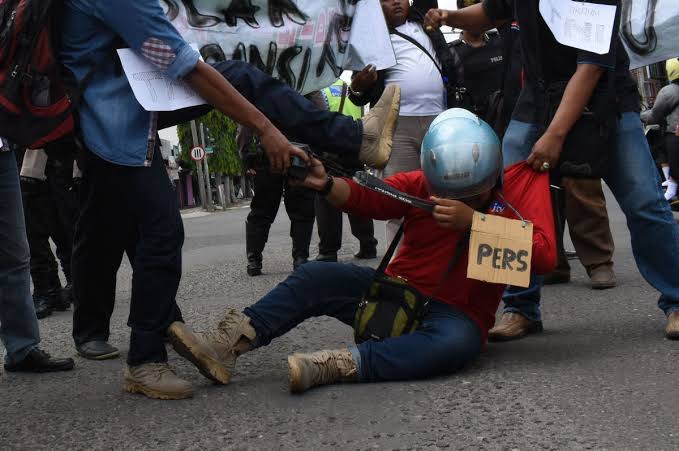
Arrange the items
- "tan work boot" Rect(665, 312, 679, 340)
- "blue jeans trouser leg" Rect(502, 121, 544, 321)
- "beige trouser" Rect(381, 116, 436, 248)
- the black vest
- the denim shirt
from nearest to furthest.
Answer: the denim shirt → "tan work boot" Rect(665, 312, 679, 340) → "blue jeans trouser leg" Rect(502, 121, 544, 321) → "beige trouser" Rect(381, 116, 436, 248) → the black vest

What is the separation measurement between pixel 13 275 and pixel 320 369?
1.50 m

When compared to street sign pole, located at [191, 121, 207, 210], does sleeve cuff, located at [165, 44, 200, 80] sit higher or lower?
higher

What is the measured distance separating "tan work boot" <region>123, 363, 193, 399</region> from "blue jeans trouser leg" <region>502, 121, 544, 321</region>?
161 cm

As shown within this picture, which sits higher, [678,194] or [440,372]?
[440,372]

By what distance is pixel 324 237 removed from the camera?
8.23m

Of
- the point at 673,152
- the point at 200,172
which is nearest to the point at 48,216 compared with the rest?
the point at 673,152

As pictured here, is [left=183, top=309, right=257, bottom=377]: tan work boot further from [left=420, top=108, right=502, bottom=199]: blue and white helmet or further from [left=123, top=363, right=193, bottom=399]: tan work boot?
[left=420, top=108, right=502, bottom=199]: blue and white helmet

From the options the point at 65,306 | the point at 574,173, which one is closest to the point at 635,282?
the point at 574,173

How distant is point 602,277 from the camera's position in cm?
625

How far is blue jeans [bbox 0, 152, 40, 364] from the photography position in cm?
426

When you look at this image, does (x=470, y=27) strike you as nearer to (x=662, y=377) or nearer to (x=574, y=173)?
(x=574, y=173)

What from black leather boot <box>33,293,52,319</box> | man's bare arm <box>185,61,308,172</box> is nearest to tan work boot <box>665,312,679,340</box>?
man's bare arm <box>185,61,308,172</box>

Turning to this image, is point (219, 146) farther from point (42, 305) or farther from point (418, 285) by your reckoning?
point (418, 285)

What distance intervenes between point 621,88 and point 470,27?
85 cm
